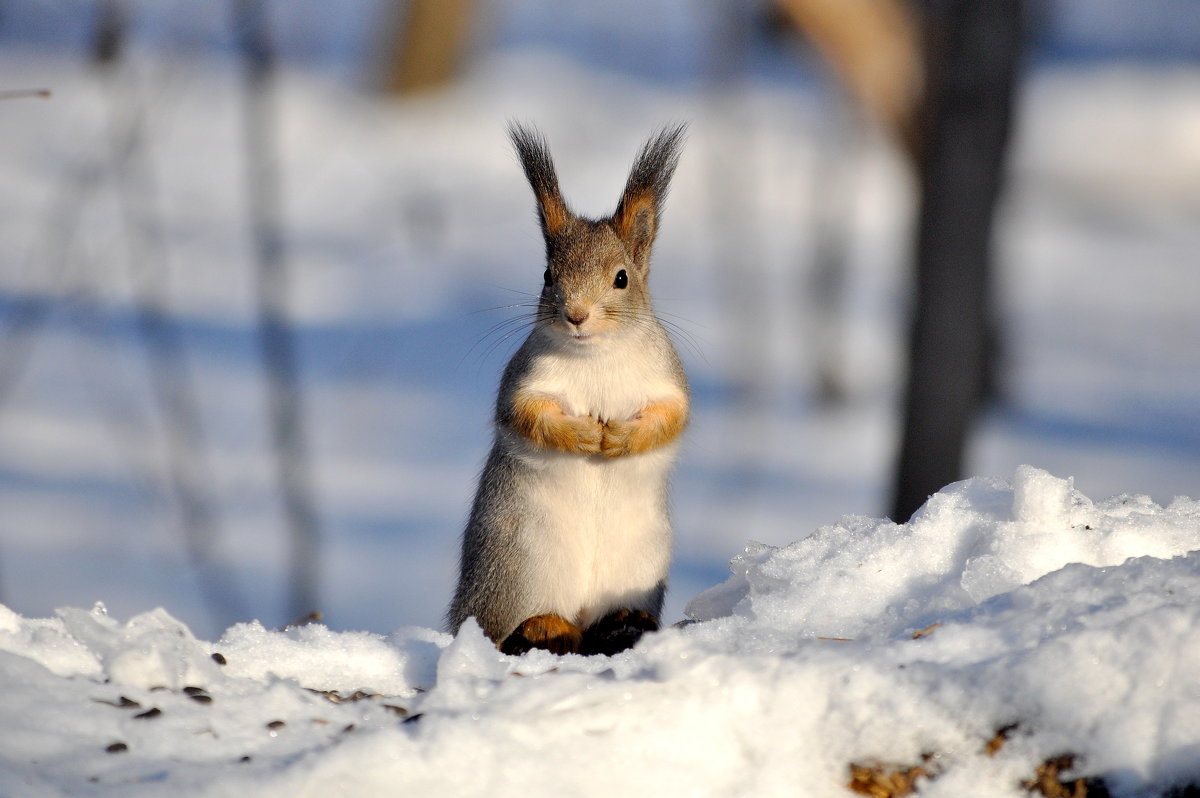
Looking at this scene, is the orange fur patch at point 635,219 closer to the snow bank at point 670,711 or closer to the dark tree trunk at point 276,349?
the snow bank at point 670,711

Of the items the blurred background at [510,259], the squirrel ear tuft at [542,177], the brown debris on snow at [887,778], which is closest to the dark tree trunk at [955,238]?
the blurred background at [510,259]

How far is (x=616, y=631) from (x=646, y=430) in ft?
1.37

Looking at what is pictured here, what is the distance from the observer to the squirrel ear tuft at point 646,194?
118 inches

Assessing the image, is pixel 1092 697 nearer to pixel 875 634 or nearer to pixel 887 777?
pixel 887 777

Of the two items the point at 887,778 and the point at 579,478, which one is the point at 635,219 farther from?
the point at 887,778

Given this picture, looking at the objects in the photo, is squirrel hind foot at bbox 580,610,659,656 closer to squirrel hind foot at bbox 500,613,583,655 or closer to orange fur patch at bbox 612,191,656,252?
squirrel hind foot at bbox 500,613,583,655

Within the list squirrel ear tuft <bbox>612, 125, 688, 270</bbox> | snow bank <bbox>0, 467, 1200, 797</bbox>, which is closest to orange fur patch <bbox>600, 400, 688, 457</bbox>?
squirrel ear tuft <bbox>612, 125, 688, 270</bbox>

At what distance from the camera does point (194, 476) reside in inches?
250

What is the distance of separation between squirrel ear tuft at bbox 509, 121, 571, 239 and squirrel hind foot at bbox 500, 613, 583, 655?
91cm

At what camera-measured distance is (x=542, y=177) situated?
301 cm

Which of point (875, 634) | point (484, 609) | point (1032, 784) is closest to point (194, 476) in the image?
point (484, 609)

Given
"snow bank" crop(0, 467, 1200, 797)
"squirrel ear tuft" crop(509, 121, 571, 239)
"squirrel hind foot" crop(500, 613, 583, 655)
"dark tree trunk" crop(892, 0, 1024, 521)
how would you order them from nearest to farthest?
"snow bank" crop(0, 467, 1200, 797)
"squirrel hind foot" crop(500, 613, 583, 655)
"squirrel ear tuft" crop(509, 121, 571, 239)
"dark tree trunk" crop(892, 0, 1024, 521)

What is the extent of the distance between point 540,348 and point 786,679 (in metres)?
1.21

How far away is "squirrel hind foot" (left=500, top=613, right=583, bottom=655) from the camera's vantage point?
265 centimetres
